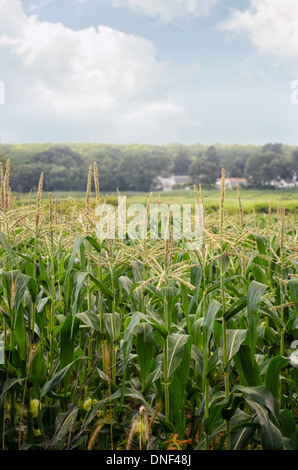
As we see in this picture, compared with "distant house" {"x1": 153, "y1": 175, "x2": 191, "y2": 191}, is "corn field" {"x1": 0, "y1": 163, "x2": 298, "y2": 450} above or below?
below

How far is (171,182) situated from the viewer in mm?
81125

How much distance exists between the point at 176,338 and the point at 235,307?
0.43m

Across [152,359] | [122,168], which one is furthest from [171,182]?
[152,359]

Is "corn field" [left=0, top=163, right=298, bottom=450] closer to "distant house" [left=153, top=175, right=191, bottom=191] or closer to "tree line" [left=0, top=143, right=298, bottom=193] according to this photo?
"tree line" [left=0, top=143, right=298, bottom=193]

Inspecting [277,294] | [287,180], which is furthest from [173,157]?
[277,294]

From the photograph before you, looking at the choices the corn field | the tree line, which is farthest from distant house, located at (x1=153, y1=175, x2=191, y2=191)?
the corn field

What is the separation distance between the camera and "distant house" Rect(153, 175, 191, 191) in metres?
75.2

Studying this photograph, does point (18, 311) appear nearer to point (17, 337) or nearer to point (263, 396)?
point (17, 337)

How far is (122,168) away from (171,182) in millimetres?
14115

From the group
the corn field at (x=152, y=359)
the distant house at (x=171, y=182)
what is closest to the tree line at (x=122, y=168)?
the distant house at (x=171, y=182)

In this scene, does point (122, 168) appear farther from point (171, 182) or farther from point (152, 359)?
point (152, 359)

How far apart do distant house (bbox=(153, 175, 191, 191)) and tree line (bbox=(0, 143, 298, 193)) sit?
109 centimetres

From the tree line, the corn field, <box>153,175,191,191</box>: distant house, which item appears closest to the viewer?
the corn field
